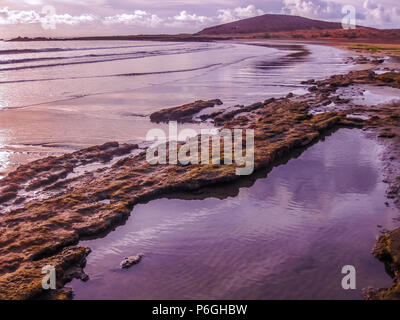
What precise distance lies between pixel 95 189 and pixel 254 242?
3.29 meters

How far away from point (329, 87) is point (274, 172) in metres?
12.8

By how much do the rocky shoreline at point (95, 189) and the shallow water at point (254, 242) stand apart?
9.4 inches

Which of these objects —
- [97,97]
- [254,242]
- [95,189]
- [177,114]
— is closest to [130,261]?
[254,242]

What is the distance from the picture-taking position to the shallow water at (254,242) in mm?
4725

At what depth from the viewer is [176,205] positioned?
694cm

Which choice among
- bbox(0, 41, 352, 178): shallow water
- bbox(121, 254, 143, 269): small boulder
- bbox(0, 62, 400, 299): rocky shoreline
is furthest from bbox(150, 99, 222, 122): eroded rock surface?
bbox(121, 254, 143, 269): small boulder

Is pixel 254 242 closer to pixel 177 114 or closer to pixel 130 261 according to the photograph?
pixel 130 261

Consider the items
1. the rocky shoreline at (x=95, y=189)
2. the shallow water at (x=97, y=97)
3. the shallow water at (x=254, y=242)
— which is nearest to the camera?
the shallow water at (x=254, y=242)

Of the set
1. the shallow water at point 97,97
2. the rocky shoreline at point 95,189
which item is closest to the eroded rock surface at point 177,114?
the shallow water at point 97,97

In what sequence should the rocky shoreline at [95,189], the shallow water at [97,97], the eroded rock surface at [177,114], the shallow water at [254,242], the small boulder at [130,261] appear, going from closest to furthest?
the shallow water at [254,242], the rocky shoreline at [95,189], the small boulder at [130,261], the shallow water at [97,97], the eroded rock surface at [177,114]

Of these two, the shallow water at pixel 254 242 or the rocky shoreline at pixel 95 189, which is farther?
the rocky shoreline at pixel 95 189

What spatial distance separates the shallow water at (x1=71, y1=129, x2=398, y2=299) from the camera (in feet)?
15.5

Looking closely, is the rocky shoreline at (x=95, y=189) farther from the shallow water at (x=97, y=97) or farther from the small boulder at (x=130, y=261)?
the shallow water at (x=97, y=97)
